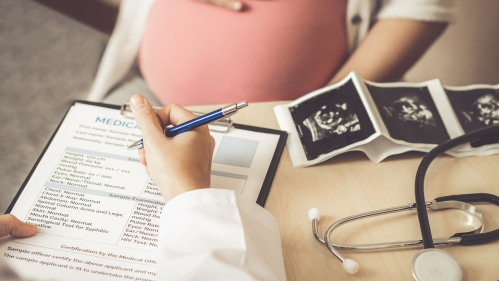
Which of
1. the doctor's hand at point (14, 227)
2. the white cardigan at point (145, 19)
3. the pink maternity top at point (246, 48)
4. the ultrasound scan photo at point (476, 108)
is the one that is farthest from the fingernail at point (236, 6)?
the doctor's hand at point (14, 227)

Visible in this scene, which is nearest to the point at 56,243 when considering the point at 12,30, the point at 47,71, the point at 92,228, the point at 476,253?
the point at 92,228

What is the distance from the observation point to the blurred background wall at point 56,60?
1202mm

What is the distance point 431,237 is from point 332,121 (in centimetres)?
23

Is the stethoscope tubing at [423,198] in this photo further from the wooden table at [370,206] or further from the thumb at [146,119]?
the thumb at [146,119]

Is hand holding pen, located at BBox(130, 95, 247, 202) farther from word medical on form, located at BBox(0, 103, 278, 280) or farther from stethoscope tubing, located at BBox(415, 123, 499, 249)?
stethoscope tubing, located at BBox(415, 123, 499, 249)

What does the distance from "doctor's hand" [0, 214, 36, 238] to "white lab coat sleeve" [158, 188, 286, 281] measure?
0.18 metres

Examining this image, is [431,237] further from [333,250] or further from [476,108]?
[476,108]

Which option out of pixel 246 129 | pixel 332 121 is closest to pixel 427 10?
pixel 332 121

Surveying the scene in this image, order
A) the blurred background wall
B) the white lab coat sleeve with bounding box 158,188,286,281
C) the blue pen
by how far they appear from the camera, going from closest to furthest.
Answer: the white lab coat sleeve with bounding box 158,188,286,281 < the blue pen < the blurred background wall

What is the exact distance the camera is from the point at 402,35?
81 centimetres

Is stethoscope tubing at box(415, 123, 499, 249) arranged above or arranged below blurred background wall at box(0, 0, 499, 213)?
above

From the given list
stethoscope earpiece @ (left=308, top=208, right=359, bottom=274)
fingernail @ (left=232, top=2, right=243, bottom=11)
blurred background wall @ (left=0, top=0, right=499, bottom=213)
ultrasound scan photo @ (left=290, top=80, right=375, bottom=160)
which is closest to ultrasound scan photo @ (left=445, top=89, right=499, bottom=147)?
ultrasound scan photo @ (left=290, top=80, right=375, bottom=160)

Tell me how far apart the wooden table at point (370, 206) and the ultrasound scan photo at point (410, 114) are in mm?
33

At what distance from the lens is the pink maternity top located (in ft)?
2.54
